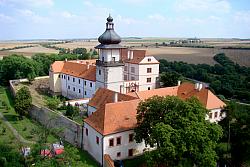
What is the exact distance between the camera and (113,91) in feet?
125

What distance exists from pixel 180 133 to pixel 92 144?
11.0 metres

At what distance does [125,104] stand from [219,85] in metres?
37.8

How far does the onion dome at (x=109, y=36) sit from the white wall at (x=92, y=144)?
1690 cm

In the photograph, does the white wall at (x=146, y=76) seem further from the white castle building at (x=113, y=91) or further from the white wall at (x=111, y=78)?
the white wall at (x=111, y=78)

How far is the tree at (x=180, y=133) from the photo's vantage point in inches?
942

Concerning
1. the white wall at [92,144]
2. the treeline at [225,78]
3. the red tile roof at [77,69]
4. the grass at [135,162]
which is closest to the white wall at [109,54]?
the red tile roof at [77,69]

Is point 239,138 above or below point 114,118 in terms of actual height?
below

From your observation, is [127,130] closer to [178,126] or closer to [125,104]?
[125,104]

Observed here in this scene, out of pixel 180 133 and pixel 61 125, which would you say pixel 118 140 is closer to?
pixel 180 133

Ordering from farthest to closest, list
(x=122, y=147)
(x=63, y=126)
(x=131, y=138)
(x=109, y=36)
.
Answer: (x=109, y=36)
(x=63, y=126)
(x=131, y=138)
(x=122, y=147)

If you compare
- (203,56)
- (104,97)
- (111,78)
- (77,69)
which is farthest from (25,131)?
(203,56)

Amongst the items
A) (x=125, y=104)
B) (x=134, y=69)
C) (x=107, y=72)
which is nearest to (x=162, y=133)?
(x=125, y=104)

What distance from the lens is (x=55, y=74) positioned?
61.9 m

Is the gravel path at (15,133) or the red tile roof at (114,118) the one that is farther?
the gravel path at (15,133)
